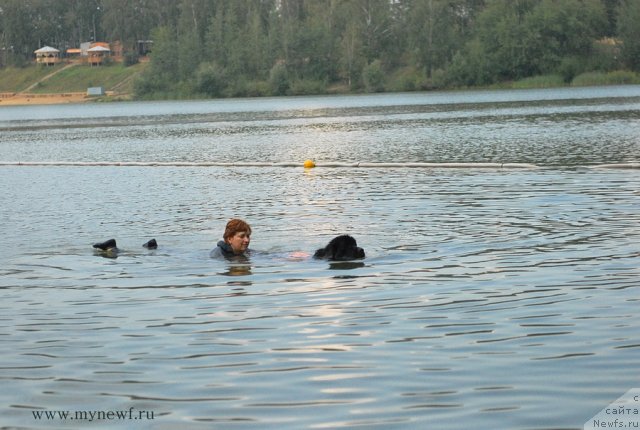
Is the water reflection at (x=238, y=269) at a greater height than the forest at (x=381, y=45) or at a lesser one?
lesser

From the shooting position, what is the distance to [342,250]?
52.1ft

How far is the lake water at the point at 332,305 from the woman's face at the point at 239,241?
26 cm

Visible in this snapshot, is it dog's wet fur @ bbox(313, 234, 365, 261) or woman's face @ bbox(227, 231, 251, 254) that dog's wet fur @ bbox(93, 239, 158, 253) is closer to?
woman's face @ bbox(227, 231, 251, 254)

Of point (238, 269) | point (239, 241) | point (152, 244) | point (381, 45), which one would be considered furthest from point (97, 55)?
point (238, 269)

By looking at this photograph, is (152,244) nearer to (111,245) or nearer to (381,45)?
(111,245)

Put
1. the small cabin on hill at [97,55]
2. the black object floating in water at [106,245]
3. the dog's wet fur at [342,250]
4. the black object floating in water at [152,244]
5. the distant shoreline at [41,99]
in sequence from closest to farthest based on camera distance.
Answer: the dog's wet fur at [342,250] < the black object floating in water at [106,245] < the black object floating in water at [152,244] < the distant shoreline at [41,99] < the small cabin on hill at [97,55]

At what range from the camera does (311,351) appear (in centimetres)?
1093

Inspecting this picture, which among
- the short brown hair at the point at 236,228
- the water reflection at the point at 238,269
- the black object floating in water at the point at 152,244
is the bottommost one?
the water reflection at the point at 238,269

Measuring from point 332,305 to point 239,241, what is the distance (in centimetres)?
360

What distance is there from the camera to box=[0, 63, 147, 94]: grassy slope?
595 feet

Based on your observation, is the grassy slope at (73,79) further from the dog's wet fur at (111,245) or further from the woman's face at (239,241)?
the woman's face at (239,241)

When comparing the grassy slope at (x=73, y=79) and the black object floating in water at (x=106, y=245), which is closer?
the black object floating in water at (x=106, y=245)

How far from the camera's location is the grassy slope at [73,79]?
18138cm

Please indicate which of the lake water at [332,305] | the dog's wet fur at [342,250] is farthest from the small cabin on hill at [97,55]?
the dog's wet fur at [342,250]
